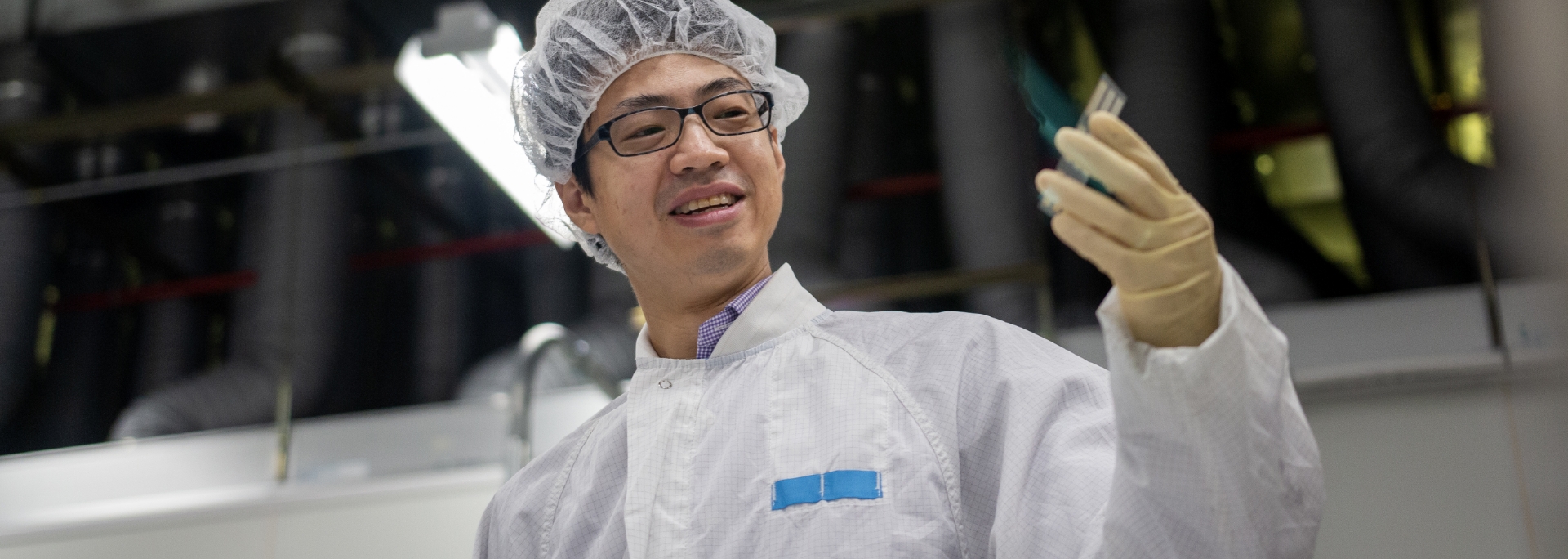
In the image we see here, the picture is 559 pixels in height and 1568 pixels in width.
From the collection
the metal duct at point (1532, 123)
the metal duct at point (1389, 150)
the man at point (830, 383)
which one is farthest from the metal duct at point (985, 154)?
the metal duct at point (1532, 123)

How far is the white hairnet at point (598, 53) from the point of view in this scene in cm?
130

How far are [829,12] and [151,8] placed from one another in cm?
253

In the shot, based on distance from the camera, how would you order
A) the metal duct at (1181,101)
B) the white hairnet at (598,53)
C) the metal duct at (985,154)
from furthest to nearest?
the metal duct at (985,154), the metal duct at (1181,101), the white hairnet at (598,53)

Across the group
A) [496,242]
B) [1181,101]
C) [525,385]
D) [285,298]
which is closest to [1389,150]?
[1181,101]

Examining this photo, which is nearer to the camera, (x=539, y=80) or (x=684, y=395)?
(x=684, y=395)

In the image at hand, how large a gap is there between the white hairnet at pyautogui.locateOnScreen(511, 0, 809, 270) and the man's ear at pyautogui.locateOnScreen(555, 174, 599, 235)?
0.04ft

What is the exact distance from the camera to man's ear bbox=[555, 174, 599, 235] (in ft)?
4.43

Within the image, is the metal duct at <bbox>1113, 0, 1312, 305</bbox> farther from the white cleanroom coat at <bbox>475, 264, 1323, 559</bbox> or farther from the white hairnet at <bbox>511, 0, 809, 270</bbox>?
the white cleanroom coat at <bbox>475, 264, 1323, 559</bbox>

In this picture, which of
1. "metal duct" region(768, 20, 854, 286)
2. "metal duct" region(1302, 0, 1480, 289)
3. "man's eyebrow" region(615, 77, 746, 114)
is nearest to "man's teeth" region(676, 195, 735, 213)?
"man's eyebrow" region(615, 77, 746, 114)

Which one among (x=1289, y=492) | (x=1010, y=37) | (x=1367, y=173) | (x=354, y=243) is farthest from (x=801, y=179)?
(x=1289, y=492)

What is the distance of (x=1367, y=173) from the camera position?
2.82 meters

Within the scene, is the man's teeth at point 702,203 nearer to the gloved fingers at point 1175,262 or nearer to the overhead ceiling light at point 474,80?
the gloved fingers at point 1175,262

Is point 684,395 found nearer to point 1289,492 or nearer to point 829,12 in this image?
point 1289,492

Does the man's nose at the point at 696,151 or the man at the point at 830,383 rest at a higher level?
the man's nose at the point at 696,151
